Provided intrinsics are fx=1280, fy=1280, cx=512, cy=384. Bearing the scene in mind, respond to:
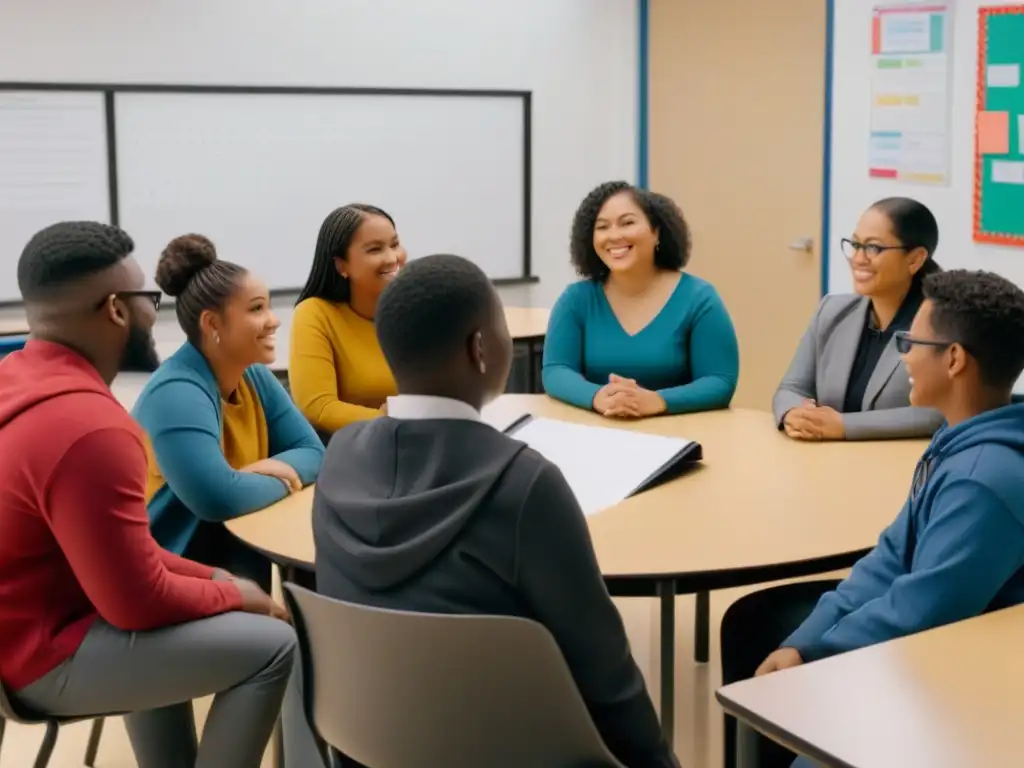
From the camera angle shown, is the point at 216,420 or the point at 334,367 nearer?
the point at 216,420

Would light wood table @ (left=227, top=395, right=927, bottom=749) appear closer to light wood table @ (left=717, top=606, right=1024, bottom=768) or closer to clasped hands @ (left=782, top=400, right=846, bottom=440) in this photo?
clasped hands @ (left=782, top=400, right=846, bottom=440)

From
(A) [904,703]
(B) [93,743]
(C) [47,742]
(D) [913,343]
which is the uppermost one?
(D) [913,343]

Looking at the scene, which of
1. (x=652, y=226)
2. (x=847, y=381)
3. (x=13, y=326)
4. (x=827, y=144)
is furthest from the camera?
(x=827, y=144)

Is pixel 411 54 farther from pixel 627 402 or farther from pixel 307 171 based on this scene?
pixel 627 402

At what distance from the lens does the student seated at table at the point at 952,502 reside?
1.78 m

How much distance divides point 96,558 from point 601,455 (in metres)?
1.09

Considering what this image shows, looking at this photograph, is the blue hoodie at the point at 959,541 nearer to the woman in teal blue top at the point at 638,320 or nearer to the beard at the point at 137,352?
the beard at the point at 137,352

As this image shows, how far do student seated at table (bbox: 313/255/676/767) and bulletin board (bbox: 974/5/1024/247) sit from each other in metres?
3.27

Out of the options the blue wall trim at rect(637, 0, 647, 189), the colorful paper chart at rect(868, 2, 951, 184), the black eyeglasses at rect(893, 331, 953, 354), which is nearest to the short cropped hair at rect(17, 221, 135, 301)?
the black eyeglasses at rect(893, 331, 953, 354)

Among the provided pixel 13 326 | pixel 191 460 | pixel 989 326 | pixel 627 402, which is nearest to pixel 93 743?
pixel 191 460

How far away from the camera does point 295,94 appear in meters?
5.46

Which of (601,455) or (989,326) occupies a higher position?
(989,326)

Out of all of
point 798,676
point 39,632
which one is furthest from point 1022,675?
point 39,632

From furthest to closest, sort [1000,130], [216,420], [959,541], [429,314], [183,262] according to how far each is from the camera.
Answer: [1000,130] → [183,262] → [216,420] → [959,541] → [429,314]
